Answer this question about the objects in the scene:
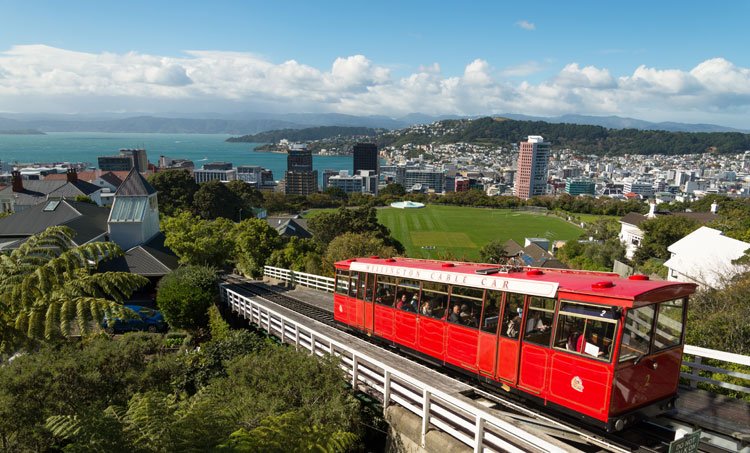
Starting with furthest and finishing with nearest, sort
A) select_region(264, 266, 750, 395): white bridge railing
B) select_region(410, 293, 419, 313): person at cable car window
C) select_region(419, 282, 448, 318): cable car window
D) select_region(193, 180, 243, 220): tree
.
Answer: select_region(193, 180, 243, 220): tree, select_region(410, 293, 419, 313): person at cable car window, select_region(419, 282, 448, 318): cable car window, select_region(264, 266, 750, 395): white bridge railing

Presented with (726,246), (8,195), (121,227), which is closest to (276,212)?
(8,195)

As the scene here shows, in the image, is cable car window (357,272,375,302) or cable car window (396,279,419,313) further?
cable car window (357,272,375,302)

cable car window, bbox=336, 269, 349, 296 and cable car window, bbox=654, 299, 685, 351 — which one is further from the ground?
cable car window, bbox=654, 299, 685, 351

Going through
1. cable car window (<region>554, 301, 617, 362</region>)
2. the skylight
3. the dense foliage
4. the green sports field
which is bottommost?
the green sports field

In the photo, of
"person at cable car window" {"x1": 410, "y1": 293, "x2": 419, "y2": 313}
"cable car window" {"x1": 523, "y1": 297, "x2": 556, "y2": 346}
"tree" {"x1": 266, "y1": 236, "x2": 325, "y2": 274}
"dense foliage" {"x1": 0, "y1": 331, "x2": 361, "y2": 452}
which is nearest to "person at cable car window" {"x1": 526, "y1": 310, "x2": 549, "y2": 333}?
"cable car window" {"x1": 523, "y1": 297, "x2": 556, "y2": 346}

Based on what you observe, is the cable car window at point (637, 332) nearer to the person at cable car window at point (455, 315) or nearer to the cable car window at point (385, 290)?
the person at cable car window at point (455, 315)

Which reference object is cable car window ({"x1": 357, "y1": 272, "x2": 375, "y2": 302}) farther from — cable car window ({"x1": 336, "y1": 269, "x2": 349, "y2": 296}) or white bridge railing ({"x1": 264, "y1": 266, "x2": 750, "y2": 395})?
white bridge railing ({"x1": 264, "y1": 266, "x2": 750, "y2": 395})

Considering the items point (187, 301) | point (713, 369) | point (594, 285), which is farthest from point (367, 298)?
point (187, 301)
